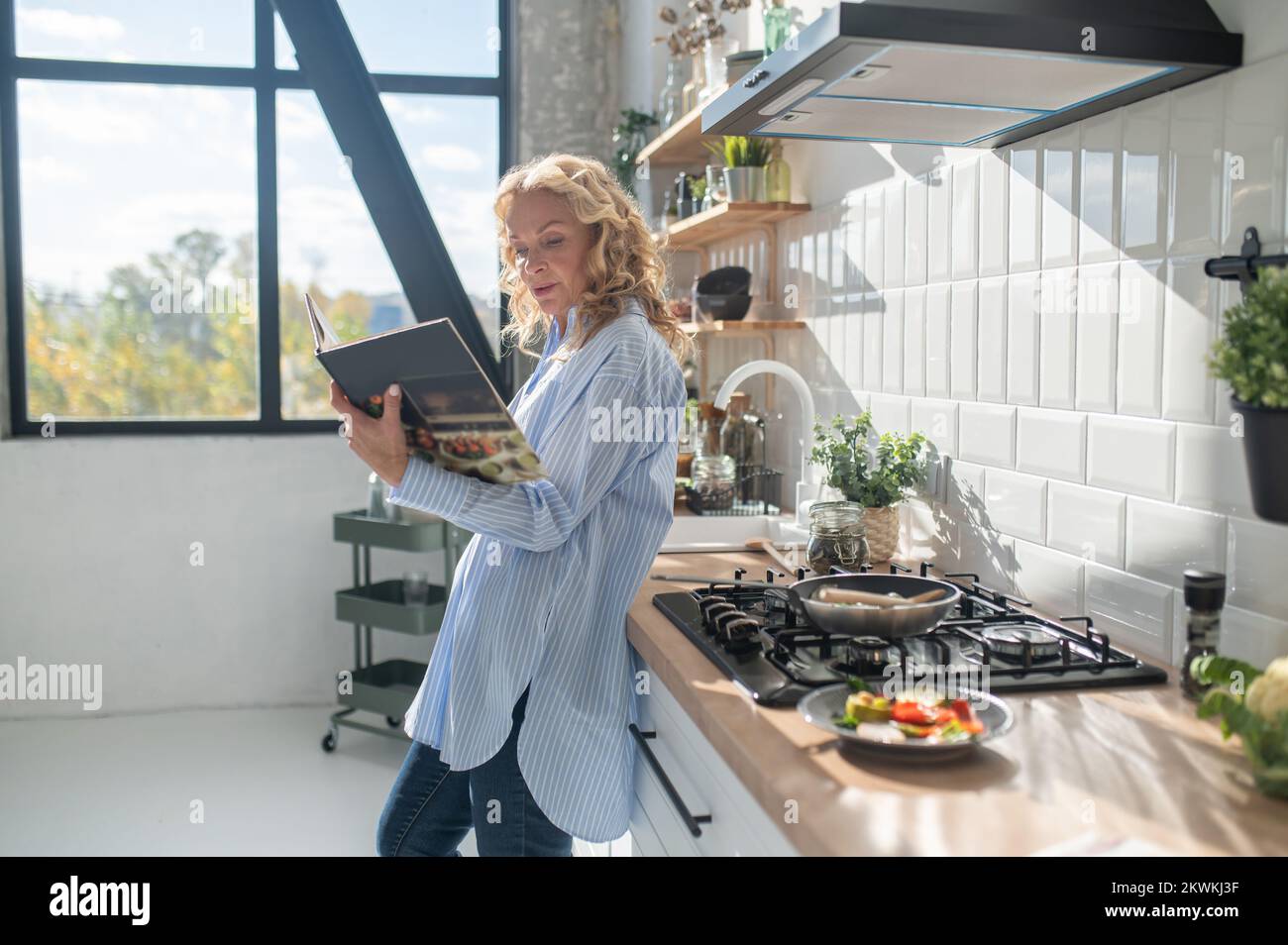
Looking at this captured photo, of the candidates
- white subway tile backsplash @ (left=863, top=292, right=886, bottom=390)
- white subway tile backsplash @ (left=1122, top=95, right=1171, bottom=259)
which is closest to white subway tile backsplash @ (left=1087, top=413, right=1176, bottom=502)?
white subway tile backsplash @ (left=1122, top=95, right=1171, bottom=259)

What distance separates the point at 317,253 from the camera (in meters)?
3.95

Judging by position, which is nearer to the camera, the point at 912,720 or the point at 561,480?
the point at 912,720

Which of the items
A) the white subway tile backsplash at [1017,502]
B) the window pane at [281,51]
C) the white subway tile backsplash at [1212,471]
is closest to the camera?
the white subway tile backsplash at [1212,471]

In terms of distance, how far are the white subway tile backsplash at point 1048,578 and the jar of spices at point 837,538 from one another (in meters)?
0.27

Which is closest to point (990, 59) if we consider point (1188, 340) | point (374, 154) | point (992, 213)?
point (1188, 340)

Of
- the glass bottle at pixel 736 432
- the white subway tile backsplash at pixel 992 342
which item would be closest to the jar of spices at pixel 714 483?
the glass bottle at pixel 736 432

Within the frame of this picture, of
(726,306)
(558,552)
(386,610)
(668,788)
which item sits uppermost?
(726,306)

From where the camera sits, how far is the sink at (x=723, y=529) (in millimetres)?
2471

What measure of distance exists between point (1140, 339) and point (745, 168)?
4.49ft

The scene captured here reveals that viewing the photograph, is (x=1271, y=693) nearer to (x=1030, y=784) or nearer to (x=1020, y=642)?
(x=1030, y=784)

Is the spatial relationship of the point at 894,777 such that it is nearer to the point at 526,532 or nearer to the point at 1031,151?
the point at 526,532

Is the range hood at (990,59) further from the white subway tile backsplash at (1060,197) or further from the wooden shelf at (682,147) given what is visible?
the wooden shelf at (682,147)

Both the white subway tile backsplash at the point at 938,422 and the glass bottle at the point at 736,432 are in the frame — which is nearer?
the white subway tile backsplash at the point at 938,422

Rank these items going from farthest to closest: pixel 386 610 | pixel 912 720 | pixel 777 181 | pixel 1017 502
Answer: pixel 386 610 < pixel 777 181 < pixel 1017 502 < pixel 912 720
